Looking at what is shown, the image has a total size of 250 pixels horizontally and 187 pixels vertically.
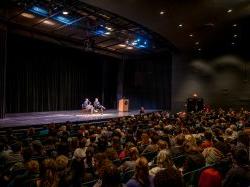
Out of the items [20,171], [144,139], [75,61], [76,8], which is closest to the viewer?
[20,171]

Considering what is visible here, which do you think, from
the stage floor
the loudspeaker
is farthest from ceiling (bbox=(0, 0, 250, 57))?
the stage floor

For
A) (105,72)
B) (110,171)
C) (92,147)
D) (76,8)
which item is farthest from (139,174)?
(105,72)

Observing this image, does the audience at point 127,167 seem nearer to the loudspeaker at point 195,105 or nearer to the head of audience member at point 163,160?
the head of audience member at point 163,160

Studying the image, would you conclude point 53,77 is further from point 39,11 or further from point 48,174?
point 48,174

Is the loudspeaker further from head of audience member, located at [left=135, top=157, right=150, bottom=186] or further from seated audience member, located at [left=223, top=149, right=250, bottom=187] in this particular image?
head of audience member, located at [left=135, top=157, right=150, bottom=186]

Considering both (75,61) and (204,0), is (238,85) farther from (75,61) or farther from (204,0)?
(75,61)

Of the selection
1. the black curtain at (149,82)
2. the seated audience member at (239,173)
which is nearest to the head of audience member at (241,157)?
the seated audience member at (239,173)

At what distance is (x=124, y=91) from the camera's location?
86.0 ft

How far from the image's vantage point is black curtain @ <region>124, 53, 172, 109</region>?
2566 centimetres

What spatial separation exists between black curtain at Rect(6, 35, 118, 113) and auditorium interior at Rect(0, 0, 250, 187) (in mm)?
75

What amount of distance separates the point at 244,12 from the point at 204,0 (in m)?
3.04

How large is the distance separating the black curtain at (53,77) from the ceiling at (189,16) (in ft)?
24.1

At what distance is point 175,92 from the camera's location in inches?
896

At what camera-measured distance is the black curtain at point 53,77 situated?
1747 centimetres
